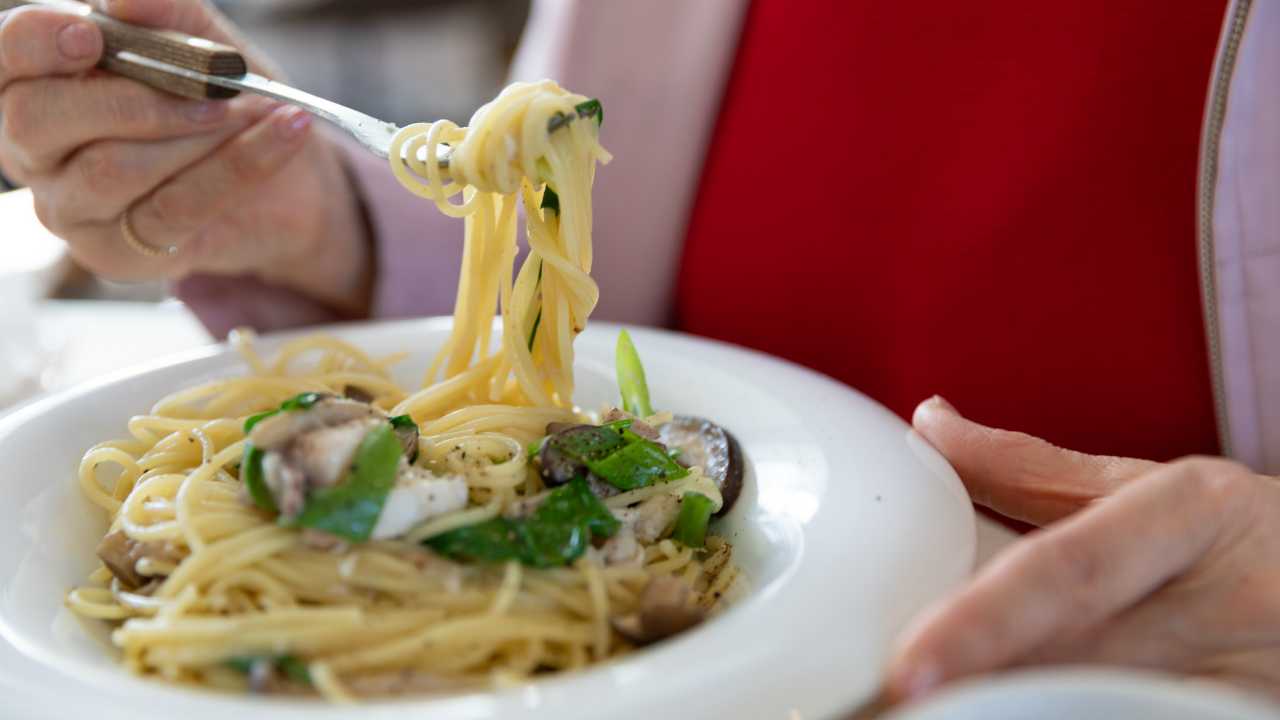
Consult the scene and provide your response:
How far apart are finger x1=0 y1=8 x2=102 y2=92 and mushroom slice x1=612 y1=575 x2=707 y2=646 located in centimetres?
143

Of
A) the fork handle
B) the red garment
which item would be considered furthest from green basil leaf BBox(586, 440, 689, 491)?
the fork handle

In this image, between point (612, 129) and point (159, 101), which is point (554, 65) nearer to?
point (612, 129)

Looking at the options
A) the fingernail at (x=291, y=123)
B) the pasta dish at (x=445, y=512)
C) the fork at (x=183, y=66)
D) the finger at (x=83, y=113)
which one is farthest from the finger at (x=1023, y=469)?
the finger at (x=83, y=113)

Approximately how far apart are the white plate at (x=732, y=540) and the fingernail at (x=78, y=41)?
0.59m

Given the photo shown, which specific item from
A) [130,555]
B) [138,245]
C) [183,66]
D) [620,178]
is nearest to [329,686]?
[130,555]

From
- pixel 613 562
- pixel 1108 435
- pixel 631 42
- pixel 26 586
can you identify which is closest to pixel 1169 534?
pixel 613 562

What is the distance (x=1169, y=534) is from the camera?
3.54ft

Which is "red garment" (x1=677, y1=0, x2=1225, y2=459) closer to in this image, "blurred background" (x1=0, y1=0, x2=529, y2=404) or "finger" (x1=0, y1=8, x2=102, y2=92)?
"finger" (x1=0, y1=8, x2=102, y2=92)

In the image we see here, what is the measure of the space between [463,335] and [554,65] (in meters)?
1.10

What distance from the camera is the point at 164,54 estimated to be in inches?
74.1

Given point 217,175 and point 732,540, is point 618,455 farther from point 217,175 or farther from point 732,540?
point 217,175

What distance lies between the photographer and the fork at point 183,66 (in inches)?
70.1

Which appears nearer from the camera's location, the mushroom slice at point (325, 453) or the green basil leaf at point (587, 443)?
the mushroom slice at point (325, 453)

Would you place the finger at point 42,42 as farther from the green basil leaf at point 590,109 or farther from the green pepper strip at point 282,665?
the green pepper strip at point 282,665
